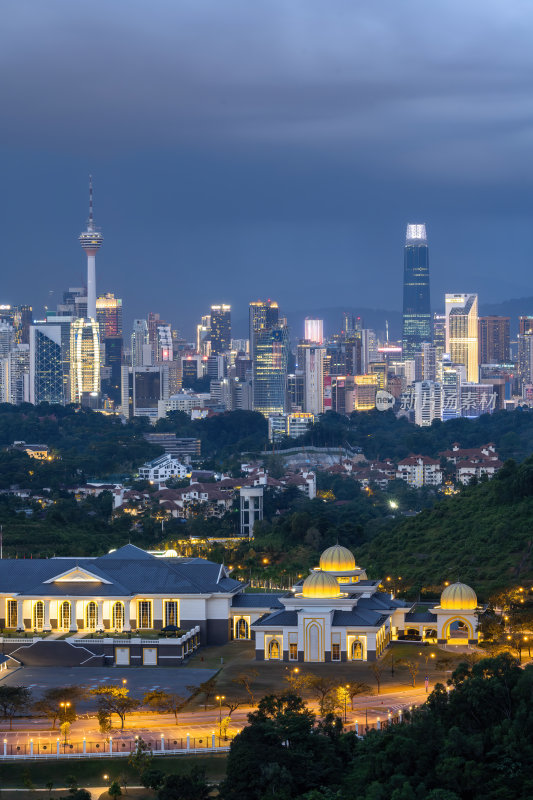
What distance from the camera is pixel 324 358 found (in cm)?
19788

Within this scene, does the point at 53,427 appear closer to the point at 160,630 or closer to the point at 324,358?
the point at 324,358

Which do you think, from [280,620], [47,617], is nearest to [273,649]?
[280,620]

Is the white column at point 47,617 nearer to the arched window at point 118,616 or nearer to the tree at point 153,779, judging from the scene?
the arched window at point 118,616

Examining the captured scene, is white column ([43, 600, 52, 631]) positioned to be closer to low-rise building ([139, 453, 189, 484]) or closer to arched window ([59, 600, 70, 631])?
arched window ([59, 600, 70, 631])

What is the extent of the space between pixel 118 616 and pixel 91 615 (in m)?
0.79

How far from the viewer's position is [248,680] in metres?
40.1

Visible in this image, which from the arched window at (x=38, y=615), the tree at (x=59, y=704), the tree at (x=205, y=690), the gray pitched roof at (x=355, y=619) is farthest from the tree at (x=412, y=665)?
the arched window at (x=38, y=615)

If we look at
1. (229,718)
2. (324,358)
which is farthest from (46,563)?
(324,358)

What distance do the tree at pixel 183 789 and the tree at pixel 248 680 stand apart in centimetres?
716

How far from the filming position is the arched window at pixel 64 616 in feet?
151

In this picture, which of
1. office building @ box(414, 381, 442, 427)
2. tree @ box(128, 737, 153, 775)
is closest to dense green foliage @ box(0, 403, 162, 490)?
office building @ box(414, 381, 442, 427)

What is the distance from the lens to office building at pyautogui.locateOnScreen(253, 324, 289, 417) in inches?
7431

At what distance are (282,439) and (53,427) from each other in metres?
19.9

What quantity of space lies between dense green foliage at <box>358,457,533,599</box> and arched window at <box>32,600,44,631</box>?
12953mm
